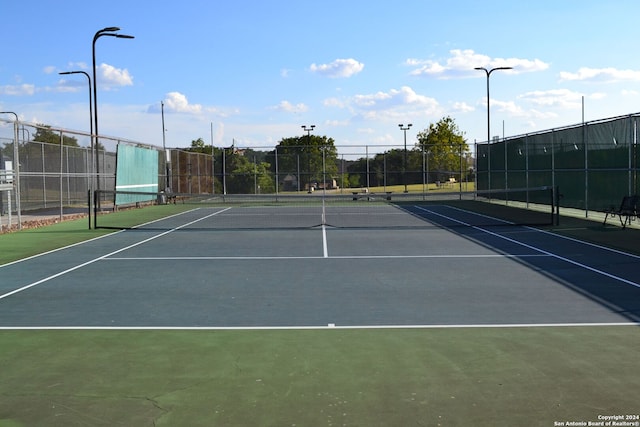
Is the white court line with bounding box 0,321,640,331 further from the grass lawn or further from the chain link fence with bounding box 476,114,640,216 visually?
the chain link fence with bounding box 476,114,640,216

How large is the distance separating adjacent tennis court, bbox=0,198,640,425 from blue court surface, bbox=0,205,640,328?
4 centimetres

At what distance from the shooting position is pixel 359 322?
847cm

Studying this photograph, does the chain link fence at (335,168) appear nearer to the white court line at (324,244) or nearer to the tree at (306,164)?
the tree at (306,164)

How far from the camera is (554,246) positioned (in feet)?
53.8

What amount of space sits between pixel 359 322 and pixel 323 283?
2.94m

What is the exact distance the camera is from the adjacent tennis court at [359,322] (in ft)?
18.1

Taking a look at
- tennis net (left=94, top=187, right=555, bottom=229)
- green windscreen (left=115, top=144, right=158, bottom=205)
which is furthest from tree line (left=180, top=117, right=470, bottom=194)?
tennis net (left=94, top=187, right=555, bottom=229)

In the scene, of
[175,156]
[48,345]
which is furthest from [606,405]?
[175,156]

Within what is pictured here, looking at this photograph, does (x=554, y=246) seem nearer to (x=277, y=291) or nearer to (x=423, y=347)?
(x=277, y=291)

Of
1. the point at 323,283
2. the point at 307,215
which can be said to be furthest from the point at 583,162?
the point at 323,283

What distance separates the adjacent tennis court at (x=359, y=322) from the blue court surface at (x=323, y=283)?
0.04m

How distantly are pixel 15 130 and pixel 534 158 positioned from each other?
20.6 metres

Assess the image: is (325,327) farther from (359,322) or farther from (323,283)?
(323,283)

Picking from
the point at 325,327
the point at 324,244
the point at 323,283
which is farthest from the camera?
the point at 324,244
